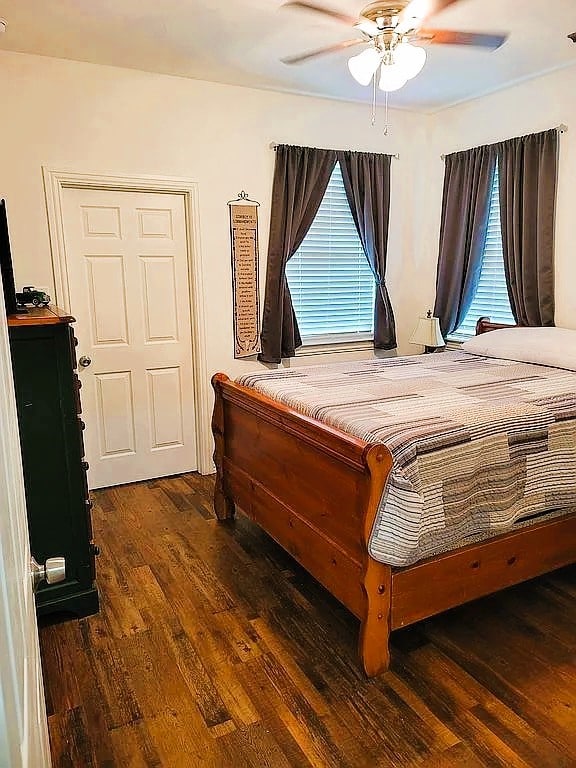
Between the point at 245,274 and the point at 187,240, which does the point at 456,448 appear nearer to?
the point at 245,274

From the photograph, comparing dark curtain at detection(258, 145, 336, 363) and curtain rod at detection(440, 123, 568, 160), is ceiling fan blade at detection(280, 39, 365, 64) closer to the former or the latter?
dark curtain at detection(258, 145, 336, 363)

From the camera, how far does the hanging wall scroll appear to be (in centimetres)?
404

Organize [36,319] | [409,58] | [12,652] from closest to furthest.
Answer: [12,652]
[36,319]
[409,58]

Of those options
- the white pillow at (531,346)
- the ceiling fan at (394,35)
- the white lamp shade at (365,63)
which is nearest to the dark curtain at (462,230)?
the white pillow at (531,346)

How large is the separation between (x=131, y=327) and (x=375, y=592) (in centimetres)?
256

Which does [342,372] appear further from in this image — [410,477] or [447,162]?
[447,162]

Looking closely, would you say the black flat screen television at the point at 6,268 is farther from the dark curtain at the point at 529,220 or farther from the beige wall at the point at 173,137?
the dark curtain at the point at 529,220

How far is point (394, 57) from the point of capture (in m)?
2.65

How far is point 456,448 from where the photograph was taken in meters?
2.10

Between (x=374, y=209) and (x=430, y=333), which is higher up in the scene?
(x=374, y=209)

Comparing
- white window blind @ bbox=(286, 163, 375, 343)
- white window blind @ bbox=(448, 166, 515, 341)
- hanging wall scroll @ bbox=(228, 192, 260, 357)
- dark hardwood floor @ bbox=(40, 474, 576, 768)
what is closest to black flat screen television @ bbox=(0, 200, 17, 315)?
dark hardwood floor @ bbox=(40, 474, 576, 768)

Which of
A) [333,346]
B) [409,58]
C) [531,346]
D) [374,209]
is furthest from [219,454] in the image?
[374,209]

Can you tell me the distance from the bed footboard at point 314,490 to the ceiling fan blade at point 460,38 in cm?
190

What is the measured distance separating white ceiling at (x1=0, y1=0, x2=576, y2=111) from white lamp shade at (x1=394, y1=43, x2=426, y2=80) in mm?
367
